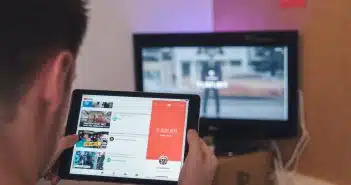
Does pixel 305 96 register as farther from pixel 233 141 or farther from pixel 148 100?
pixel 148 100

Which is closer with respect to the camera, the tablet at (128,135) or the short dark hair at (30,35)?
the short dark hair at (30,35)

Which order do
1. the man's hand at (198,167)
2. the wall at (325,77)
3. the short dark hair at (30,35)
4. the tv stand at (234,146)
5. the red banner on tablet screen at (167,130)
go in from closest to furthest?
the short dark hair at (30,35) → the man's hand at (198,167) → the red banner on tablet screen at (167,130) → the wall at (325,77) → the tv stand at (234,146)

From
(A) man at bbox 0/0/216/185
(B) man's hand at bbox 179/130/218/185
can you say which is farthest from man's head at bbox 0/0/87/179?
(B) man's hand at bbox 179/130/218/185

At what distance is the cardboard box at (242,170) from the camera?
1703mm

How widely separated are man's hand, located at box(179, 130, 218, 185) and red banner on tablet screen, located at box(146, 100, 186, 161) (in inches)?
3.7

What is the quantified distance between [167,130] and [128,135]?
0.32 ft

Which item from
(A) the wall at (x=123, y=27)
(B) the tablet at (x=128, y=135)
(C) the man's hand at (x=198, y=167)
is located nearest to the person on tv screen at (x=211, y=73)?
(A) the wall at (x=123, y=27)

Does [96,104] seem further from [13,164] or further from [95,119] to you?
[13,164]

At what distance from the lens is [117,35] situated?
2021 millimetres

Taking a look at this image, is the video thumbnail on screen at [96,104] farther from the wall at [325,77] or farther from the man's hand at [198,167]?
the wall at [325,77]

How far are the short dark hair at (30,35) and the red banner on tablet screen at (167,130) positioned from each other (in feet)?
1.82

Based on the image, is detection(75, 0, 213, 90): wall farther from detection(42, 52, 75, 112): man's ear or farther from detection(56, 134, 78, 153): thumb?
detection(42, 52, 75, 112): man's ear

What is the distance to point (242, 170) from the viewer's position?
1715 mm

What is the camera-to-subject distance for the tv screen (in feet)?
5.92
